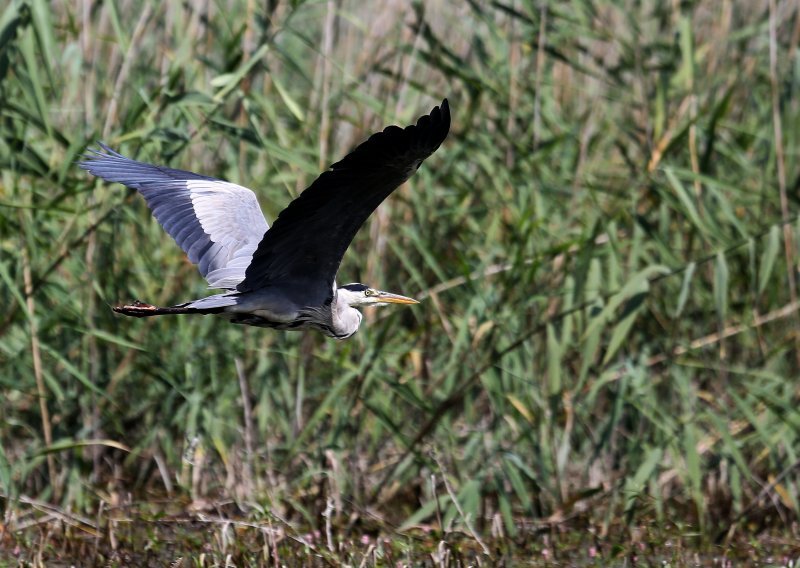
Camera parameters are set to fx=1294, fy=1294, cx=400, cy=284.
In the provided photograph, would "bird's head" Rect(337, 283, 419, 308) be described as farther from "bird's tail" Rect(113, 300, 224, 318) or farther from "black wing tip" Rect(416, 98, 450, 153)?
"black wing tip" Rect(416, 98, 450, 153)

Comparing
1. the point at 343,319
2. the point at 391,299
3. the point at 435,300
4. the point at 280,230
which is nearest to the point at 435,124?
the point at 280,230

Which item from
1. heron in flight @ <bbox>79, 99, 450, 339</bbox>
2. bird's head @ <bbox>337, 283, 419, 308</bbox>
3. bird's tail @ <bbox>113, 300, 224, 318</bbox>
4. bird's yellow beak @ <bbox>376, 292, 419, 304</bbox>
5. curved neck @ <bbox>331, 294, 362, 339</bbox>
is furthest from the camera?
bird's yellow beak @ <bbox>376, 292, 419, 304</bbox>

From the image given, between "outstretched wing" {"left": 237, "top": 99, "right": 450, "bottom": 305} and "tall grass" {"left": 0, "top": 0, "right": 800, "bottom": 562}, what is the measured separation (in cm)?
63

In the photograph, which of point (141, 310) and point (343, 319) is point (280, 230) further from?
point (343, 319)

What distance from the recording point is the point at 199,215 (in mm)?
4270

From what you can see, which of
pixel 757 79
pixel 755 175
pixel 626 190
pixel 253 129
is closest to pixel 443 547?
pixel 253 129

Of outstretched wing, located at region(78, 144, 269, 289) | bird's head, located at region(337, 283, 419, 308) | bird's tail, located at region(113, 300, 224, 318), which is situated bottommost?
bird's head, located at region(337, 283, 419, 308)

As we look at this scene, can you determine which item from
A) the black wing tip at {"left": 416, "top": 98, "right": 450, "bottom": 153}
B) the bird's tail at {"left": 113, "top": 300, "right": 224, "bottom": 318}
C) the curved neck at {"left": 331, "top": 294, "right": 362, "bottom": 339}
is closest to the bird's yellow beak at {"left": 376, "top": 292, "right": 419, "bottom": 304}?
the curved neck at {"left": 331, "top": 294, "right": 362, "bottom": 339}

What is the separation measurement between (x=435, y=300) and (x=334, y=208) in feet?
4.82

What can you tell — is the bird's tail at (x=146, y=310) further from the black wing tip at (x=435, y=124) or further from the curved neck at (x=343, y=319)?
the black wing tip at (x=435, y=124)

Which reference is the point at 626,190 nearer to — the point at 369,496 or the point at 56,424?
the point at 369,496

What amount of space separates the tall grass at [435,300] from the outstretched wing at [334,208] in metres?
0.63

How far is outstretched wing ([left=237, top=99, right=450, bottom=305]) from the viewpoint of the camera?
126 inches

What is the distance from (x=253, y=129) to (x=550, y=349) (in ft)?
4.30
